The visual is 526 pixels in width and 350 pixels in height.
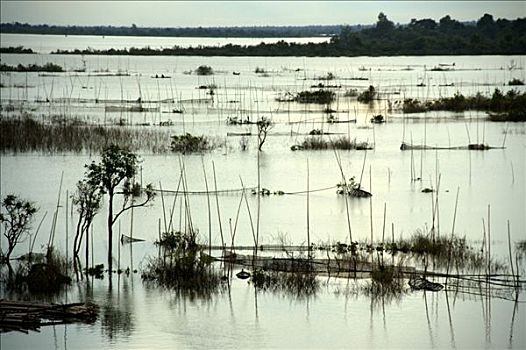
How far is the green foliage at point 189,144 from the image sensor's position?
43.2 feet

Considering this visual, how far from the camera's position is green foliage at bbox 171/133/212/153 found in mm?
13177

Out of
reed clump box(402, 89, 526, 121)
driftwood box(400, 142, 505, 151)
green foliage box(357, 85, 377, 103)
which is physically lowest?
driftwood box(400, 142, 505, 151)

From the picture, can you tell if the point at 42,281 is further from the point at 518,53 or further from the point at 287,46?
the point at 287,46

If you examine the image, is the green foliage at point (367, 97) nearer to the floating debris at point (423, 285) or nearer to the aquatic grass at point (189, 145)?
the aquatic grass at point (189, 145)

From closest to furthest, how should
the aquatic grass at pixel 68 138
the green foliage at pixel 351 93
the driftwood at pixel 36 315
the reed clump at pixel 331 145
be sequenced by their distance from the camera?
the driftwood at pixel 36 315 < the aquatic grass at pixel 68 138 < the reed clump at pixel 331 145 < the green foliage at pixel 351 93

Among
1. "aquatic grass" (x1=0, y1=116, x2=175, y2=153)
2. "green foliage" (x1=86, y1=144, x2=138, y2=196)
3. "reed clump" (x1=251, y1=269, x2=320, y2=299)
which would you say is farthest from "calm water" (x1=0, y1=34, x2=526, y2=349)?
"green foliage" (x1=86, y1=144, x2=138, y2=196)

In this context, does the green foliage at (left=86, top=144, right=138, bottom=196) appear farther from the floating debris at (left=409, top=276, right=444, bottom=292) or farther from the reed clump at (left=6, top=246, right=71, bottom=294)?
the floating debris at (left=409, top=276, right=444, bottom=292)

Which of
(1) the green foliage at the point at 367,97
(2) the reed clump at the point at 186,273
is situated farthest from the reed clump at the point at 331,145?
(2) the reed clump at the point at 186,273

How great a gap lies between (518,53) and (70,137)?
15293mm

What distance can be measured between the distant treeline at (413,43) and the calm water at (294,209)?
202 inches

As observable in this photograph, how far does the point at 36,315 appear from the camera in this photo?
5809mm

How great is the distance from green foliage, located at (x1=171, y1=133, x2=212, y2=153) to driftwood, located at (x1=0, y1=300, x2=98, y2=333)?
277 inches

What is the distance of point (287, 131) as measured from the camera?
15.7m

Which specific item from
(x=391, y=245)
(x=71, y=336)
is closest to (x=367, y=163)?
(x=391, y=245)
